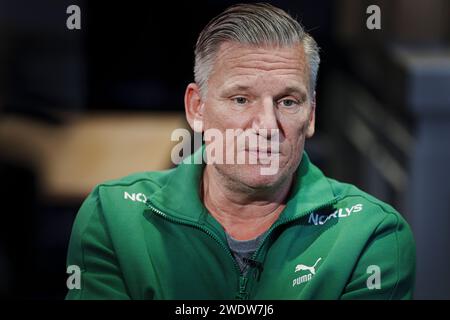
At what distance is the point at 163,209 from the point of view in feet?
4.30

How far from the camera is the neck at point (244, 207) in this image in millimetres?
1329

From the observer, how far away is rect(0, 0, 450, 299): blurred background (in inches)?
74.4

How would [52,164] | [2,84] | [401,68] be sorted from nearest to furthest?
[52,164] → [401,68] → [2,84]

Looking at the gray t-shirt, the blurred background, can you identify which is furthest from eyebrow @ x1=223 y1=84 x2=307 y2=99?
the blurred background

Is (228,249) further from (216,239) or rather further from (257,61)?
(257,61)

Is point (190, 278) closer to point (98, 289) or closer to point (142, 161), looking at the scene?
point (98, 289)

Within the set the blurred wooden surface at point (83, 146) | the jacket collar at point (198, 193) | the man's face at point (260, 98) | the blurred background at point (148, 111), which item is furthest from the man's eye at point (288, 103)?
the blurred wooden surface at point (83, 146)

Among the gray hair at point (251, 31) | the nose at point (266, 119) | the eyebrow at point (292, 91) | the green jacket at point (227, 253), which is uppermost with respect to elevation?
the gray hair at point (251, 31)

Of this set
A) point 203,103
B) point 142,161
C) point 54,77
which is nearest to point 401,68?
point 142,161

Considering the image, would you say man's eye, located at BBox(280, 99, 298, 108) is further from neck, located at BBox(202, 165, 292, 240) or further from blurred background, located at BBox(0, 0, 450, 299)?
blurred background, located at BBox(0, 0, 450, 299)

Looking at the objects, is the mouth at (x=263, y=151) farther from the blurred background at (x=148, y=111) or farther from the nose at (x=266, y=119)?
the blurred background at (x=148, y=111)

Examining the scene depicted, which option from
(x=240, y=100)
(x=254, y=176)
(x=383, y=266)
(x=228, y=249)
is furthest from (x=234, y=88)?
(x=383, y=266)

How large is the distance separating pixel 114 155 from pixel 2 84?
61cm

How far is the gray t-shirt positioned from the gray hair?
25cm
